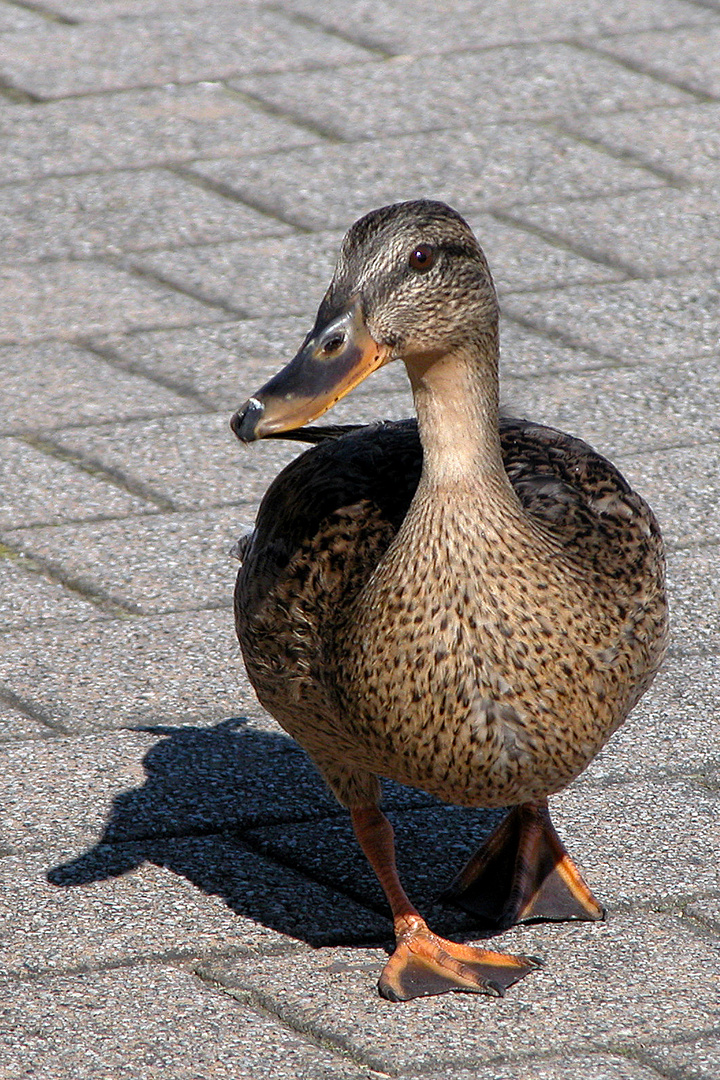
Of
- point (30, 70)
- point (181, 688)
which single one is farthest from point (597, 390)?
point (30, 70)

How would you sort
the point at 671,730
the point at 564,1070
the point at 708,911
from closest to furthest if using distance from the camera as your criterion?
1. the point at 564,1070
2. the point at 708,911
3. the point at 671,730

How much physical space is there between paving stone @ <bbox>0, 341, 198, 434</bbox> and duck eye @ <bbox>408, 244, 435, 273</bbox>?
2.70m

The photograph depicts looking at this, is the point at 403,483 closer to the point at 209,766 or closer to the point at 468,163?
the point at 209,766

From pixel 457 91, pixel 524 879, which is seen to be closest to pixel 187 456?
pixel 524 879

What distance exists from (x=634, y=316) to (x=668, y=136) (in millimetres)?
1674

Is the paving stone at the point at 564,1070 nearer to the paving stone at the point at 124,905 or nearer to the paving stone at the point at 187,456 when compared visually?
the paving stone at the point at 124,905

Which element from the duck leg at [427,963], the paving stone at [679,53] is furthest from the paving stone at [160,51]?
the duck leg at [427,963]

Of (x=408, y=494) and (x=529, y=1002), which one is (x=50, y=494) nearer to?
(x=408, y=494)

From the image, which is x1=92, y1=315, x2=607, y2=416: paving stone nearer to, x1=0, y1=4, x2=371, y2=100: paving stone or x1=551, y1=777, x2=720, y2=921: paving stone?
x1=551, y1=777, x2=720, y2=921: paving stone

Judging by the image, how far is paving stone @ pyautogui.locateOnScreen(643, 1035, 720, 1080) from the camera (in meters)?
3.27

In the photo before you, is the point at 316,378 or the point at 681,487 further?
the point at 681,487

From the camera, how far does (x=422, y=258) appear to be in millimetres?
3500

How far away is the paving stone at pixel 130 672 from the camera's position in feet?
15.2

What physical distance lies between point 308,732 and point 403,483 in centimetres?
53
